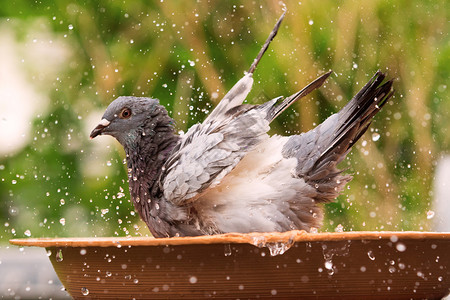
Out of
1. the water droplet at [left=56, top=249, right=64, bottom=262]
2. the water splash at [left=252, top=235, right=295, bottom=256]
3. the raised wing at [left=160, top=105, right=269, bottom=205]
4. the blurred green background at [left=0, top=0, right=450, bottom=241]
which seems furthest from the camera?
the blurred green background at [left=0, top=0, right=450, bottom=241]

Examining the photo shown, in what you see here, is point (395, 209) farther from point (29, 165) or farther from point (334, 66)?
point (29, 165)

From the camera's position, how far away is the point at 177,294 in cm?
108

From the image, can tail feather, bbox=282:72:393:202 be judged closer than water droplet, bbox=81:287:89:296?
No

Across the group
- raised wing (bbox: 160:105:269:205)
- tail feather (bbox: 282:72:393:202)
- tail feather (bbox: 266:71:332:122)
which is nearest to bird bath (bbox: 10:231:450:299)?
raised wing (bbox: 160:105:269:205)

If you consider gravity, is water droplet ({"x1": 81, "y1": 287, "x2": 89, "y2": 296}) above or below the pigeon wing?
below

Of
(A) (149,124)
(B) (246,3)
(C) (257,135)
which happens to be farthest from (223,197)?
(B) (246,3)

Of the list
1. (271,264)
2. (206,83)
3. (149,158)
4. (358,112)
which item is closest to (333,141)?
(358,112)

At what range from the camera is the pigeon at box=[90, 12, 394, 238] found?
1399 mm

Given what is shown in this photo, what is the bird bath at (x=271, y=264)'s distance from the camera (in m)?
1.01

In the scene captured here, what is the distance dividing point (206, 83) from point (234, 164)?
1.44 meters

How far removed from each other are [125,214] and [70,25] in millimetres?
942

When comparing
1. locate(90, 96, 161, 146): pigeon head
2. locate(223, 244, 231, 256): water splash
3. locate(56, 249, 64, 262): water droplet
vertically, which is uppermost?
locate(90, 96, 161, 146): pigeon head

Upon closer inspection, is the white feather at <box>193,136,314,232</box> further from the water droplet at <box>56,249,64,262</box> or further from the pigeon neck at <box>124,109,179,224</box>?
the water droplet at <box>56,249,64,262</box>

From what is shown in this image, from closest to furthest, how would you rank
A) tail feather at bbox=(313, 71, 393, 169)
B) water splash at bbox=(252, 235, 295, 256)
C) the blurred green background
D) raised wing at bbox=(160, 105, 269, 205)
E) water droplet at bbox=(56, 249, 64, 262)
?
water splash at bbox=(252, 235, 295, 256) < water droplet at bbox=(56, 249, 64, 262) < raised wing at bbox=(160, 105, 269, 205) < tail feather at bbox=(313, 71, 393, 169) < the blurred green background
